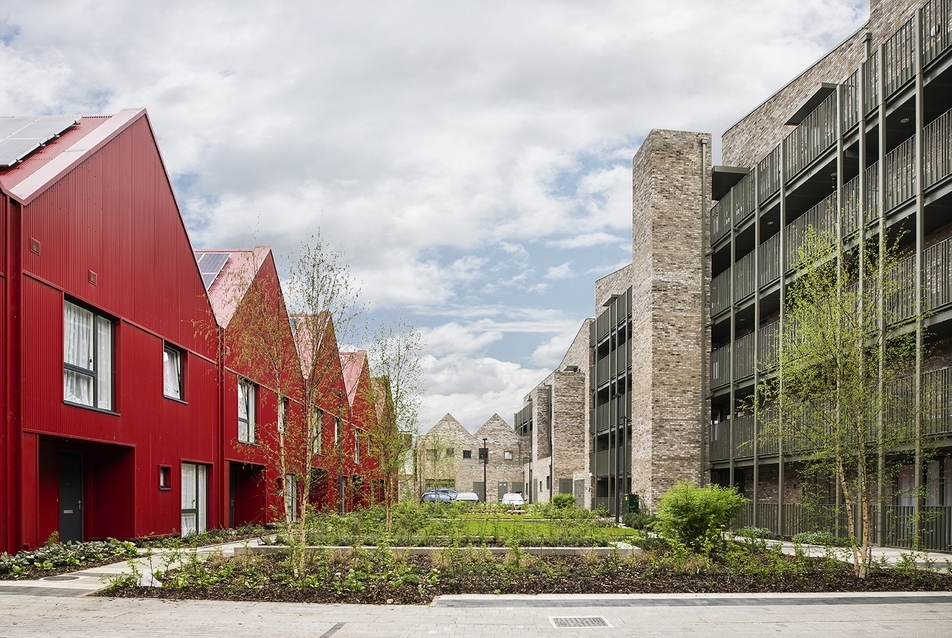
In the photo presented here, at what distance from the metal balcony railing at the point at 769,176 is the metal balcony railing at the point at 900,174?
6.10 m

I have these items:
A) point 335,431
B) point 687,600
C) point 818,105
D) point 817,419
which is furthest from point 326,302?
point 335,431

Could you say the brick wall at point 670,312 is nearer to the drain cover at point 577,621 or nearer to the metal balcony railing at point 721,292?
the metal balcony railing at point 721,292

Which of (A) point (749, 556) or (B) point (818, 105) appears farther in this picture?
(B) point (818, 105)

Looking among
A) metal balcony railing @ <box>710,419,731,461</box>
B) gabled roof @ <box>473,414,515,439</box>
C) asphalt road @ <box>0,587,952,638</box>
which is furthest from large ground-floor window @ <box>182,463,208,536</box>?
gabled roof @ <box>473,414,515,439</box>

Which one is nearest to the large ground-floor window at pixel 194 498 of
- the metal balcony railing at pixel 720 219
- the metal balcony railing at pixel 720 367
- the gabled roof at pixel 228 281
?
the gabled roof at pixel 228 281

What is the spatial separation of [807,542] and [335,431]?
23.0 meters

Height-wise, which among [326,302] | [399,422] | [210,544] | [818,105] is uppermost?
[818,105]

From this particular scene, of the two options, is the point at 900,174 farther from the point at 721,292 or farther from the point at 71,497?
the point at 71,497

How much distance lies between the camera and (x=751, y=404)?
27312 millimetres

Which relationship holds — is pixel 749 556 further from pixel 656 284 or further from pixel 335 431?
pixel 335 431

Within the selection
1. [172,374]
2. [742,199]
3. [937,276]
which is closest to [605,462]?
[742,199]

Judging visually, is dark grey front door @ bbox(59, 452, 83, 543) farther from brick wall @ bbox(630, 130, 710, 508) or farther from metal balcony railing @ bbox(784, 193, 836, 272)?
brick wall @ bbox(630, 130, 710, 508)

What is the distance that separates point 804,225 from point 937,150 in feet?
19.4

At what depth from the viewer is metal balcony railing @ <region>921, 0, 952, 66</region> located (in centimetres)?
1786
